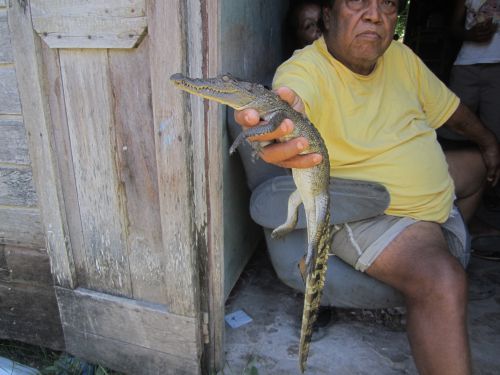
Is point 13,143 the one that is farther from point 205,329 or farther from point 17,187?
point 205,329

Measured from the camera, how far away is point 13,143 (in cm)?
206

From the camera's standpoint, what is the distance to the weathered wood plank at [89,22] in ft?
5.31

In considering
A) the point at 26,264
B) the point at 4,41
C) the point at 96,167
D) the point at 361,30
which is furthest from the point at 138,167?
the point at 361,30

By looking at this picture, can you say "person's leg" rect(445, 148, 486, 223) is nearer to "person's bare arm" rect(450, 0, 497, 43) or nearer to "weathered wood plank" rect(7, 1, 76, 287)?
"person's bare arm" rect(450, 0, 497, 43)

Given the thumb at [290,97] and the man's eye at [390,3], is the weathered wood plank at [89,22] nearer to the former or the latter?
the thumb at [290,97]

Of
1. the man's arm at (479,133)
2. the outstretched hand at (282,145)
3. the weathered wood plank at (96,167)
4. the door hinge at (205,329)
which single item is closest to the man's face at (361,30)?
the outstretched hand at (282,145)

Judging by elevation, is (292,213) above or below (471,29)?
below

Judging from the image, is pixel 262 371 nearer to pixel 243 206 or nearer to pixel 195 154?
pixel 243 206

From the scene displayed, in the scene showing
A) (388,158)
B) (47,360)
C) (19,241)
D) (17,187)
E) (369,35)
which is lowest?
(47,360)

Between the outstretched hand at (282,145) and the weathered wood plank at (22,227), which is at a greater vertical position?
the outstretched hand at (282,145)

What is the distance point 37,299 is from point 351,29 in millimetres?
2243

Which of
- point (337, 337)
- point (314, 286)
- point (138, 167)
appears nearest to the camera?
point (314, 286)

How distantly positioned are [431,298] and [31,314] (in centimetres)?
216

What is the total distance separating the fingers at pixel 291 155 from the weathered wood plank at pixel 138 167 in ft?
2.02
